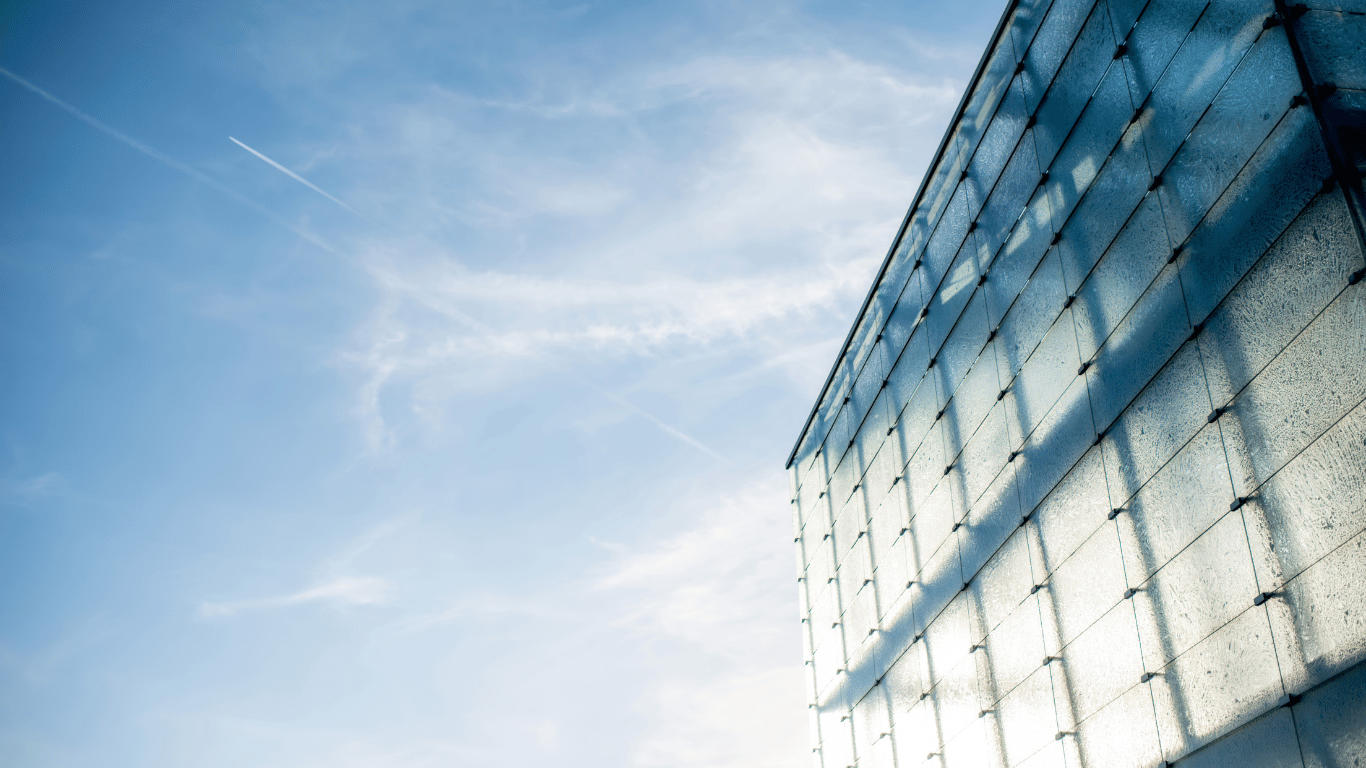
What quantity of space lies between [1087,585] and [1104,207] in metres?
5.09

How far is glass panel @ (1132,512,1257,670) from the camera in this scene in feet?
37.8

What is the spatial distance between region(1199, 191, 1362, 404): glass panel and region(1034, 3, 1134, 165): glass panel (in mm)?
3675

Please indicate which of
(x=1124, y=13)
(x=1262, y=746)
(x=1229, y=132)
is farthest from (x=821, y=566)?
(x=1229, y=132)

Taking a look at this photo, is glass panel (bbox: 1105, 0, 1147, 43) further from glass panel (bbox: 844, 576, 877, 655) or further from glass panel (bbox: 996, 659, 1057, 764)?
glass panel (bbox: 844, 576, 877, 655)


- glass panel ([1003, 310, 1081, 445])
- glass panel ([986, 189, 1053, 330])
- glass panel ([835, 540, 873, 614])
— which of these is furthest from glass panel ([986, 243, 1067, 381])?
glass panel ([835, 540, 873, 614])

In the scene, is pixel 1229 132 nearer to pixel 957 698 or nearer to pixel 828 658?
pixel 957 698

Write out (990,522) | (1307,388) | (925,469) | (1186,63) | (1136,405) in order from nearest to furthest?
1. (1307,388)
2. (1186,63)
3. (1136,405)
4. (990,522)
5. (925,469)

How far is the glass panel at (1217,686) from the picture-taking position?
36.3 ft

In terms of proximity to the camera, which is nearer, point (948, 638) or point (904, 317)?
point (948, 638)

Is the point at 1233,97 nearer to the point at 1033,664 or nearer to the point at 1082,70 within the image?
the point at 1082,70

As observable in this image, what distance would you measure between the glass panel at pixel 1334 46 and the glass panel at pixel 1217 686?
17.9 feet

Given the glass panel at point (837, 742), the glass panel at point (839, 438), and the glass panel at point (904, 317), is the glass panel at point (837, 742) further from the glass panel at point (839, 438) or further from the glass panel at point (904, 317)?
the glass panel at point (904, 317)

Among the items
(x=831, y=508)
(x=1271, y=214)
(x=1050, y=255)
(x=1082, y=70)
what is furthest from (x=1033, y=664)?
(x=831, y=508)

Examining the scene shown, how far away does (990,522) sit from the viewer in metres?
17.9
